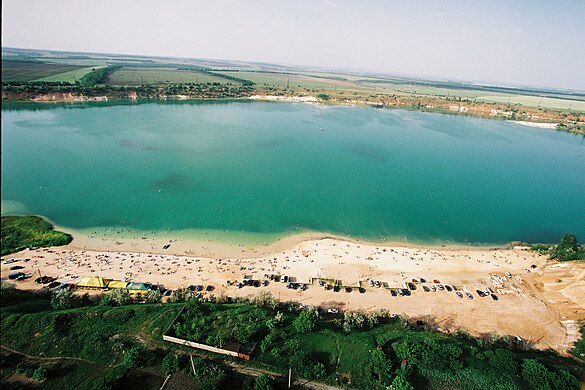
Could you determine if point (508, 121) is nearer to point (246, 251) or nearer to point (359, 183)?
point (359, 183)

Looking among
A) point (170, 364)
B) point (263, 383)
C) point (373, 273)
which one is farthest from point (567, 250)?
point (170, 364)

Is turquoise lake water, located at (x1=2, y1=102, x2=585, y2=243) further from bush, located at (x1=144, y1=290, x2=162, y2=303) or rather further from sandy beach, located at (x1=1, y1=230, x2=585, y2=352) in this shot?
bush, located at (x1=144, y1=290, x2=162, y2=303)

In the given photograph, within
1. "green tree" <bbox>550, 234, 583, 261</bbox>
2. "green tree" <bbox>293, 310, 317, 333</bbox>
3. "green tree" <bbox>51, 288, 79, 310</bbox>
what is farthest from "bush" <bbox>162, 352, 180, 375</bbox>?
"green tree" <bbox>550, 234, 583, 261</bbox>

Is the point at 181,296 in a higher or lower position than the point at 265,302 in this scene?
lower

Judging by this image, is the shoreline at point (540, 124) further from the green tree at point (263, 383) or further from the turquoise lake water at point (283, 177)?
the green tree at point (263, 383)

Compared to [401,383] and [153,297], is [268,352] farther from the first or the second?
[153,297]
